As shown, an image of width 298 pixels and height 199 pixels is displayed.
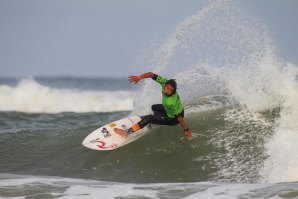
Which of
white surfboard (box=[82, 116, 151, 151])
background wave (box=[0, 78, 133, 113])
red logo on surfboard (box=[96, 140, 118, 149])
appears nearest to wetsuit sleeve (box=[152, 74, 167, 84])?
white surfboard (box=[82, 116, 151, 151])

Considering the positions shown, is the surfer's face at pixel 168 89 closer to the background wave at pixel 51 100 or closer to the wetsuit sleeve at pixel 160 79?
the wetsuit sleeve at pixel 160 79

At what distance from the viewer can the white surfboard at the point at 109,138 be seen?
9.83 metres

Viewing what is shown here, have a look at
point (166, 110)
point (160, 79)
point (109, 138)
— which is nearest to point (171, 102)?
point (166, 110)

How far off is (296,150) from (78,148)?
465 centimetres

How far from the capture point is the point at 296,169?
25.2 ft

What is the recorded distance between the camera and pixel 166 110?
9797 mm

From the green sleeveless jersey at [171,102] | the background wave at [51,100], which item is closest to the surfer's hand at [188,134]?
the green sleeveless jersey at [171,102]

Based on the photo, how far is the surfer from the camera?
9453 mm

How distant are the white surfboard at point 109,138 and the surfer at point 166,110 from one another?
4.7 inches

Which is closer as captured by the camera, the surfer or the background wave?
the surfer

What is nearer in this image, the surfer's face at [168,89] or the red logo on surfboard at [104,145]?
the surfer's face at [168,89]

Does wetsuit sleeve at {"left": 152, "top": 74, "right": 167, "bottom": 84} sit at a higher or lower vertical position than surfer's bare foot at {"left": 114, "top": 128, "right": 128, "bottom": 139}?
higher

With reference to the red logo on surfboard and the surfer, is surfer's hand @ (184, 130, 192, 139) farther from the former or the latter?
the red logo on surfboard

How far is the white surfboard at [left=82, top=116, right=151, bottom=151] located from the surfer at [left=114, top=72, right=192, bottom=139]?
0.40 feet
